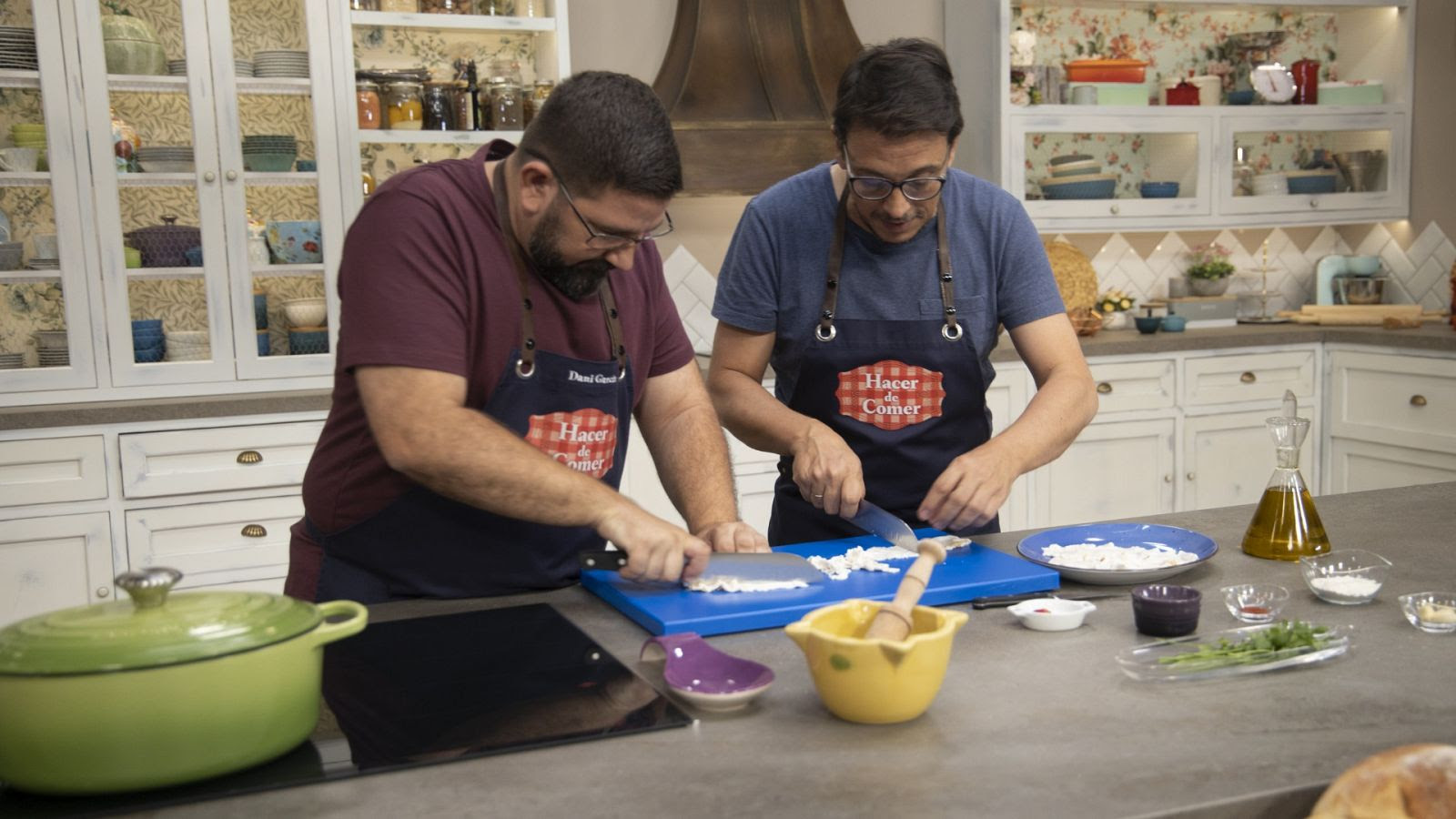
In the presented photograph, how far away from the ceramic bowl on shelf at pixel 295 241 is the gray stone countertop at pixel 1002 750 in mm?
2621

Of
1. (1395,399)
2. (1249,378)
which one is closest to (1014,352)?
(1249,378)

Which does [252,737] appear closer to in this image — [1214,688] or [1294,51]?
[1214,688]

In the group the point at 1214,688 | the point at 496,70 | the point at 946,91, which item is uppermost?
the point at 496,70

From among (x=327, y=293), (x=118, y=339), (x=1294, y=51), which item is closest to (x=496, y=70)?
(x=327, y=293)

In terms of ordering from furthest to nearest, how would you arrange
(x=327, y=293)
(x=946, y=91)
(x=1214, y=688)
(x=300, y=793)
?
(x=327, y=293) < (x=946, y=91) < (x=1214, y=688) < (x=300, y=793)

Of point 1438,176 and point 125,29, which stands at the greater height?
point 125,29

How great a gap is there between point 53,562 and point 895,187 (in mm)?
2572

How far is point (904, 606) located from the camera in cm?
129

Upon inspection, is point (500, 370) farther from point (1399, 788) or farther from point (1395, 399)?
point (1395, 399)

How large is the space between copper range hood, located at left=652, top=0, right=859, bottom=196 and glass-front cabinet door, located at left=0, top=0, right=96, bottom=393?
177 cm

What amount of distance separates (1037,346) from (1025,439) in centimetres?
25

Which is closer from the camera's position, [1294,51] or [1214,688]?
[1214,688]

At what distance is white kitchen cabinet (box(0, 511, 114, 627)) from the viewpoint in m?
3.37

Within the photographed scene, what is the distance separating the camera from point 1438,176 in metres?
5.11
